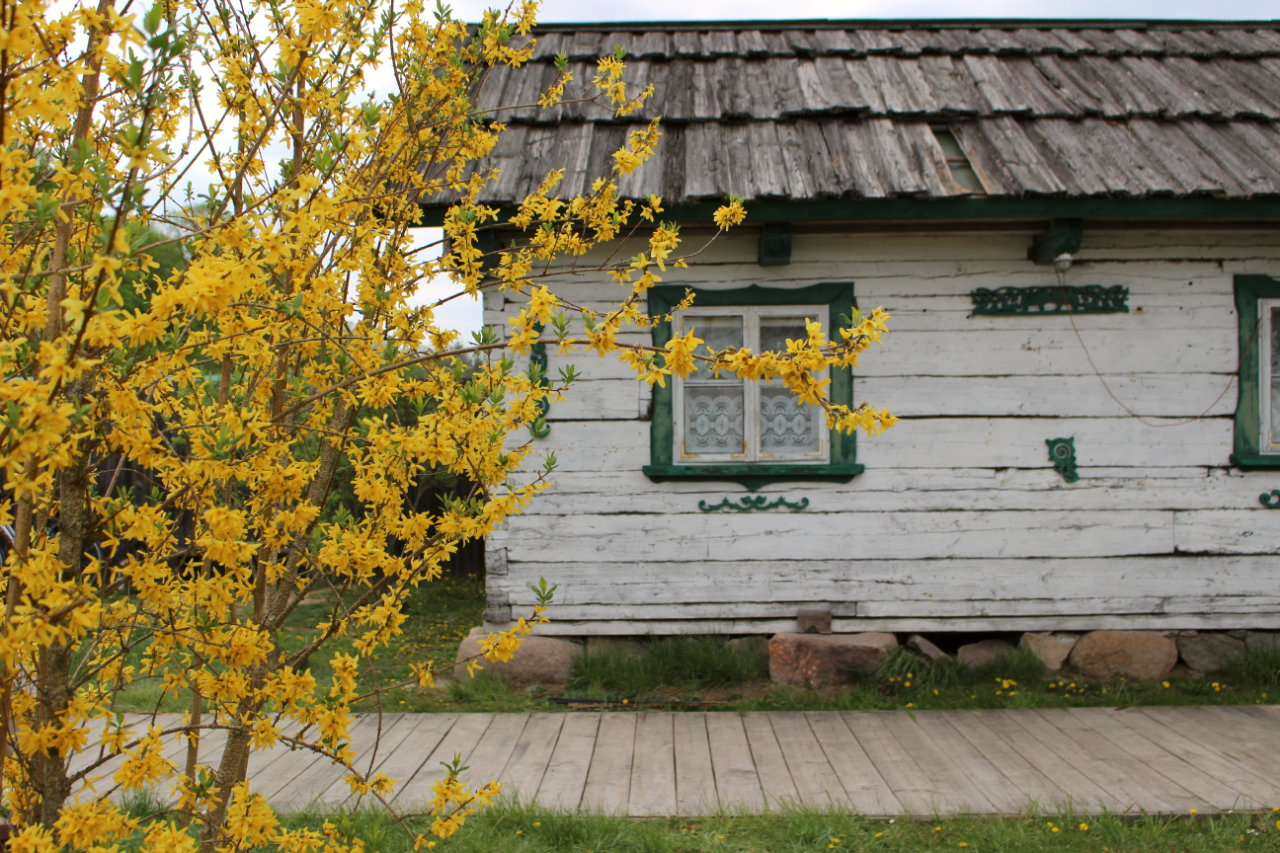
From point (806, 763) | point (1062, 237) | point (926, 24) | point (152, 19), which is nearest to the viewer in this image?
point (152, 19)

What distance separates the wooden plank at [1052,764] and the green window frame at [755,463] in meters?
1.48

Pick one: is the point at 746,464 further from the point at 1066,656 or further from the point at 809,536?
the point at 1066,656

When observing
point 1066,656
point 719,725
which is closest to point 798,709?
point 719,725

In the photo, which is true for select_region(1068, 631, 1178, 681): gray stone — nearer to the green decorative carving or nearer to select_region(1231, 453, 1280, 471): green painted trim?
select_region(1231, 453, 1280, 471): green painted trim

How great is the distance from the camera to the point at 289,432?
7.68 ft

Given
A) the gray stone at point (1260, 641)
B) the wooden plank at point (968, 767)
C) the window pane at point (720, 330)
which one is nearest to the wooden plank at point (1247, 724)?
the gray stone at point (1260, 641)

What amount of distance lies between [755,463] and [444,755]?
231 centimetres

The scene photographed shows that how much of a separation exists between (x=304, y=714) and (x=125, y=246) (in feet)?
3.69

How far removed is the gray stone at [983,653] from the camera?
5184mm

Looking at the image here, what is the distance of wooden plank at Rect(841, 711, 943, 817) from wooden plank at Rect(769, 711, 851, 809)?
21 centimetres

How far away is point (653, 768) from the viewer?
12.6ft

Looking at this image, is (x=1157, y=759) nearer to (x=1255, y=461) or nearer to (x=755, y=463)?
(x=1255, y=461)

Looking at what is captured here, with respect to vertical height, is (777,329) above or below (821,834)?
above

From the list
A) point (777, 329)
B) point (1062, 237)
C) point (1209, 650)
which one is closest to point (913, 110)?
point (1062, 237)
